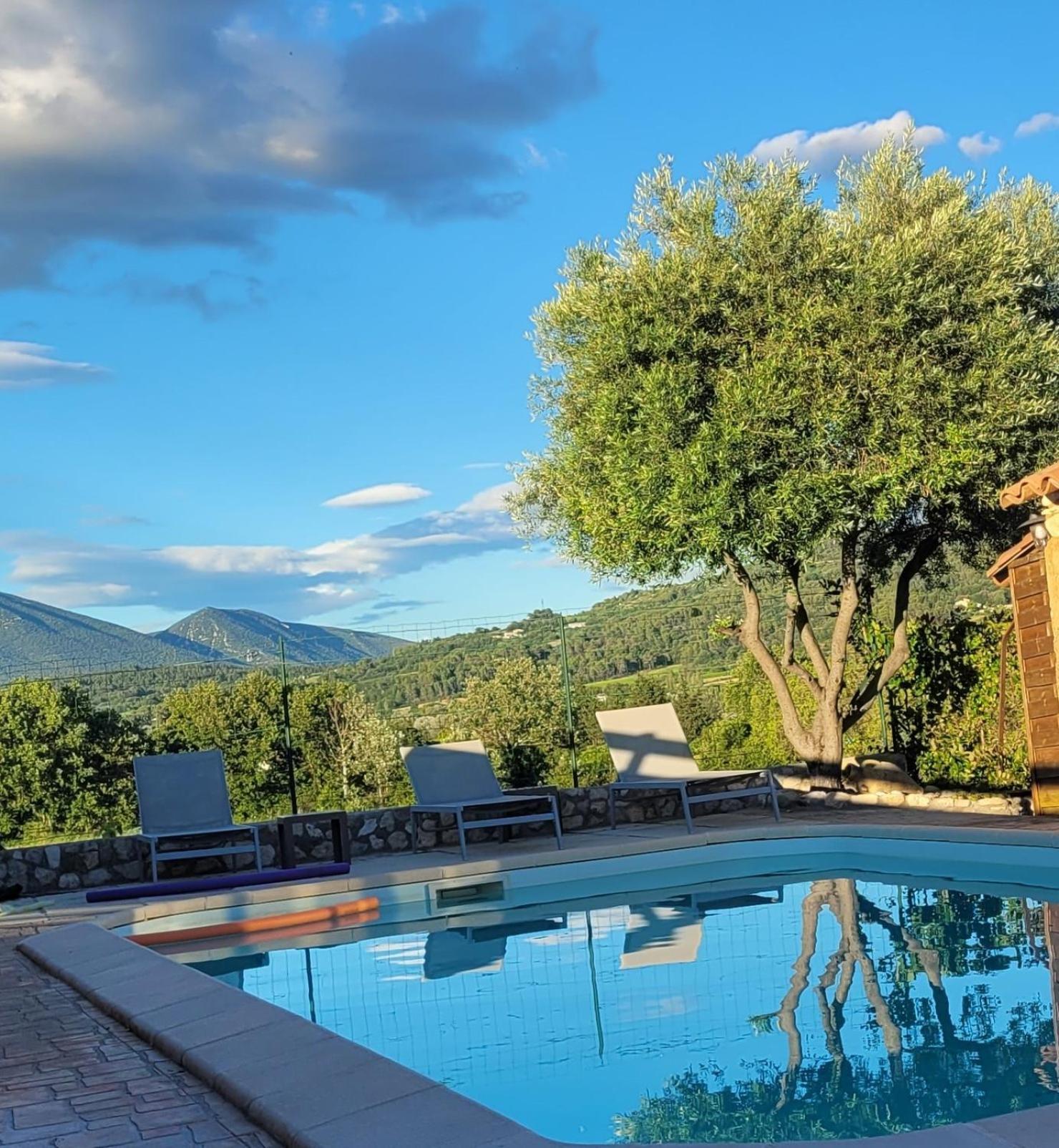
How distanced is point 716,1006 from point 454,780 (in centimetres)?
479

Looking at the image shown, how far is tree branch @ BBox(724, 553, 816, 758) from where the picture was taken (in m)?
11.4

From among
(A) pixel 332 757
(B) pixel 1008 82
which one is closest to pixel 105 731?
(A) pixel 332 757

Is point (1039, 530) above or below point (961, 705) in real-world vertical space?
above

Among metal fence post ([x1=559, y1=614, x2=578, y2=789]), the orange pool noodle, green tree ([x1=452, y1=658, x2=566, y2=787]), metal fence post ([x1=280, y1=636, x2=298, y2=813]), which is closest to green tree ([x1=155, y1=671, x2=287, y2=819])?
metal fence post ([x1=280, y1=636, x2=298, y2=813])

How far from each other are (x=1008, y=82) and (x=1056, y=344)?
4793 mm

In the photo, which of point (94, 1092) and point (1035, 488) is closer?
point (94, 1092)

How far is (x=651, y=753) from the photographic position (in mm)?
10273

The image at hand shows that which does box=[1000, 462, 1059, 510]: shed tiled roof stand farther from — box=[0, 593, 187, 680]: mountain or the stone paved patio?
box=[0, 593, 187, 680]: mountain

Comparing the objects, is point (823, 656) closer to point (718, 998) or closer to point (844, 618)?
point (844, 618)

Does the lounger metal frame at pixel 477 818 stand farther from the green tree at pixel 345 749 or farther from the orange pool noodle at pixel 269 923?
the green tree at pixel 345 749

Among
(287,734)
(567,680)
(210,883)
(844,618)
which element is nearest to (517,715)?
(567,680)

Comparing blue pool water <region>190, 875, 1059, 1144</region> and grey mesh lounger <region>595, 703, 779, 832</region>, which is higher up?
grey mesh lounger <region>595, 703, 779, 832</region>

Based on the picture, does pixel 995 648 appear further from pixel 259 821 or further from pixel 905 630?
pixel 259 821

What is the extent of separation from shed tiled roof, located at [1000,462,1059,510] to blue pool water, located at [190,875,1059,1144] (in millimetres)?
2841
